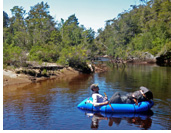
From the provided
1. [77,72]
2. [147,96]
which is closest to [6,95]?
[147,96]

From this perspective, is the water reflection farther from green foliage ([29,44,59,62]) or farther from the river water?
green foliage ([29,44,59,62])

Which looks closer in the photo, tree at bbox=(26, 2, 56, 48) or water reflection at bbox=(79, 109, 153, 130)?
water reflection at bbox=(79, 109, 153, 130)

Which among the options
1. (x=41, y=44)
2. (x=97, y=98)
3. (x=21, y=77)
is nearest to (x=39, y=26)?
(x=41, y=44)

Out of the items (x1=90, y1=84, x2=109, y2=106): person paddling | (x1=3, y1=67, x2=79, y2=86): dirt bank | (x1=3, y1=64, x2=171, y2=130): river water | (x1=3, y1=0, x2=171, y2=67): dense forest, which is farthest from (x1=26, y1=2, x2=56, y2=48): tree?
(x1=90, y1=84, x2=109, y2=106): person paddling

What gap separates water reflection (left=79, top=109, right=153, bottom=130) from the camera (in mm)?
9086

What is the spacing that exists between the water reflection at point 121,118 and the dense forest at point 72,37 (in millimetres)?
12217

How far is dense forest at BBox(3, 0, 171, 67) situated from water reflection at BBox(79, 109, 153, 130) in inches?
481

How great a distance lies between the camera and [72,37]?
43812 mm

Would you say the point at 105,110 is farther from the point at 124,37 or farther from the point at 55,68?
the point at 124,37

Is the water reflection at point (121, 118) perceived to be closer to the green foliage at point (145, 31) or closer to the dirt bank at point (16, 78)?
the dirt bank at point (16, 78)

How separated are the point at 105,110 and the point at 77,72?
14.9 metres

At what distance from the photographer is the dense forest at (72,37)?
24.9 metres

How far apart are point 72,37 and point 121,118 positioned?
35210 millimetres

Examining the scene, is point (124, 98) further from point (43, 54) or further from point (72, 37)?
point (72, 37)
